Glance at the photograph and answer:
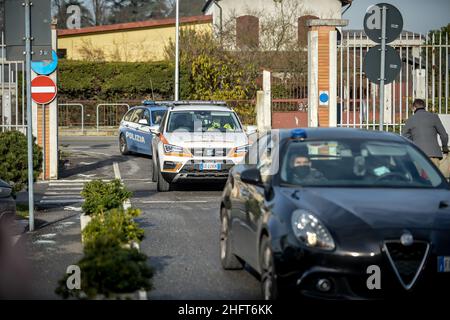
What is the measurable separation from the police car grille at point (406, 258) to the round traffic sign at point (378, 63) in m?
7.88

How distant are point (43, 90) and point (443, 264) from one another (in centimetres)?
1597

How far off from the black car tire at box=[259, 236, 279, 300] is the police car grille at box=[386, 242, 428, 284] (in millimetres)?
908

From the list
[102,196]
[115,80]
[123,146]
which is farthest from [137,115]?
[102,196]

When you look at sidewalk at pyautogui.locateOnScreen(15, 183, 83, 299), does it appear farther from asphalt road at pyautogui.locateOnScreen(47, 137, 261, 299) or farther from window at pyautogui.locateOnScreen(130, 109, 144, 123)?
window at pyautogui.locateOnScreen(130, 109, 144, 123)

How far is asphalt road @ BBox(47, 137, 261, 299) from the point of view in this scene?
9124mm

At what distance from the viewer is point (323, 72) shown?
858 inches

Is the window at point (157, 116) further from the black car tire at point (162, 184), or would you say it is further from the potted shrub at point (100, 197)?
the potted shrub at point (100, 197)

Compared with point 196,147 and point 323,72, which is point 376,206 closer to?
point 196,147

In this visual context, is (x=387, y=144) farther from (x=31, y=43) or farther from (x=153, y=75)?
(x=153, y=75)

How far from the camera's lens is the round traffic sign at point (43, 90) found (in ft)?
72.1

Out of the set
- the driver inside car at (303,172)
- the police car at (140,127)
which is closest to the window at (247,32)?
the police car at (140,127)

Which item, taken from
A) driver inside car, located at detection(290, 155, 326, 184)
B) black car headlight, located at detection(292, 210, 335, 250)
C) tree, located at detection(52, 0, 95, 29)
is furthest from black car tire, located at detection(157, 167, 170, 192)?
tree, located at detection(52, 0, 95, 29)

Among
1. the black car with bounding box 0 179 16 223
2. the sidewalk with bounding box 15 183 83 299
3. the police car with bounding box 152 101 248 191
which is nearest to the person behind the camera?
the sidewalk with bounding box 15 183 83 299

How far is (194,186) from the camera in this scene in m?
20.8
